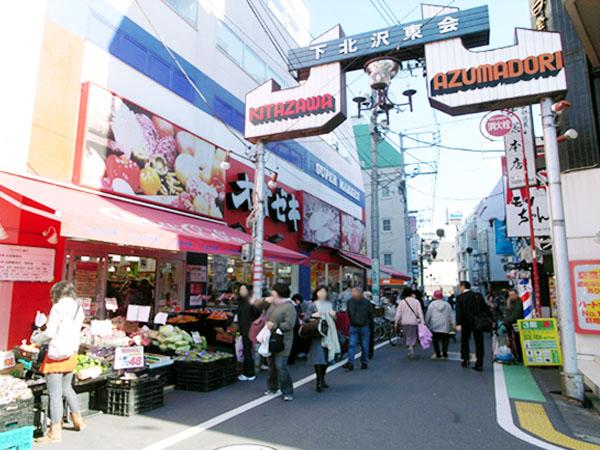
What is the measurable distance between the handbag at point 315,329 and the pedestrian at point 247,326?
1355mm

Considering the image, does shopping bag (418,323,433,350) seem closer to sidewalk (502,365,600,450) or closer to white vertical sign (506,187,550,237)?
sidewalk (502,365,600,450)

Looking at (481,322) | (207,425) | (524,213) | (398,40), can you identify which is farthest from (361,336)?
(398,40)

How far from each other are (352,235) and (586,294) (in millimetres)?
16849

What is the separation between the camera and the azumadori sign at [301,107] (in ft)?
34.3

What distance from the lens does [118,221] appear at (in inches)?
307

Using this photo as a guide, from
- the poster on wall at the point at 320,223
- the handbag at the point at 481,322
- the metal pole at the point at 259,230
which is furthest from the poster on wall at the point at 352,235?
the handbag at the point at 481,322

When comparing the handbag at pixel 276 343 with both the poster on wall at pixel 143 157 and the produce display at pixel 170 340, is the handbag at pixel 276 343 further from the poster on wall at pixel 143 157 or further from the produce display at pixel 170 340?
the poster on wall at pixel 143 157

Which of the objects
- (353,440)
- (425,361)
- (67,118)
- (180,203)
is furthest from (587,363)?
(67,118)

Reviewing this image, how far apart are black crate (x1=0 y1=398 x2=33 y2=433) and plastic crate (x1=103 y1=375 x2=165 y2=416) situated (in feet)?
4.41

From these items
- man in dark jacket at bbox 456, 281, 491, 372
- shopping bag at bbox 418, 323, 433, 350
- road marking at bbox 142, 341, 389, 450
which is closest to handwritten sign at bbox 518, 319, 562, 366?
man in dark jacket at bbox 456, 281, 491, 372

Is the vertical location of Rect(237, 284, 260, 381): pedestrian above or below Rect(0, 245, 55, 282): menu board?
below

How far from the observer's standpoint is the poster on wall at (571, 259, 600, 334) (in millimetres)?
9273

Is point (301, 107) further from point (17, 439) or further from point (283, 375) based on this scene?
point (17, 439)

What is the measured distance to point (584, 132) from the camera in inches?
404
